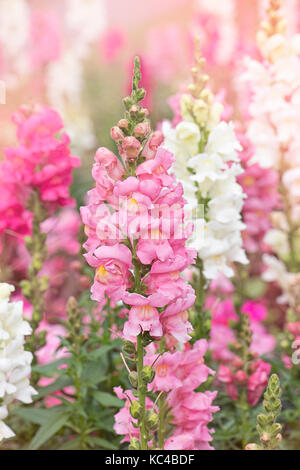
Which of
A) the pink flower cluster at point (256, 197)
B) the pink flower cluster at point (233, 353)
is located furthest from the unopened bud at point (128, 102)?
the pink flower cluster at point (256, 197)

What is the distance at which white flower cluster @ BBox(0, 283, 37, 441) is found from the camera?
2.44m

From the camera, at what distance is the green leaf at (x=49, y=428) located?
2727 millimetres

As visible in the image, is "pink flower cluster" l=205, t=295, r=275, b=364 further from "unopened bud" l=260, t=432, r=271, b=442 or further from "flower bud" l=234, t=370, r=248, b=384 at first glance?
"unopened bud" l=260, t=432, r=271, b=442

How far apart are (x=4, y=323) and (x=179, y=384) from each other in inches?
25.6

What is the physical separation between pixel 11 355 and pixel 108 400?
0.47m

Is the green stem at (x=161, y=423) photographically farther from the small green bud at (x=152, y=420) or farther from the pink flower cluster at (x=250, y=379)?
the pink flower cluster at (x=250, y=379)

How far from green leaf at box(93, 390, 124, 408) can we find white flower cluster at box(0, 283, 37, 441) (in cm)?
31

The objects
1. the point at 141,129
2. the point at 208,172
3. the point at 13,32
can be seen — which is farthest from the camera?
the point at 13,32

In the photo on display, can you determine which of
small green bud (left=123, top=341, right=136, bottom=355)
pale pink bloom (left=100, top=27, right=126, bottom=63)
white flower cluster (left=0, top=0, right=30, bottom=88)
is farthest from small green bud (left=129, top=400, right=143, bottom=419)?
pale pink bloom (left=100, top=27, right=126, bottom=63)

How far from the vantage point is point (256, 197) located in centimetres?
380

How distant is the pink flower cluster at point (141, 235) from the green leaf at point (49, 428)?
0.84 metres

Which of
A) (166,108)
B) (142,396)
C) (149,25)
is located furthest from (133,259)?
(149,25)

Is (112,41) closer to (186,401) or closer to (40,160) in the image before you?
(40,160)

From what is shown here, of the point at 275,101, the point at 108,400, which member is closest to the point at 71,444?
the point at 108,400
